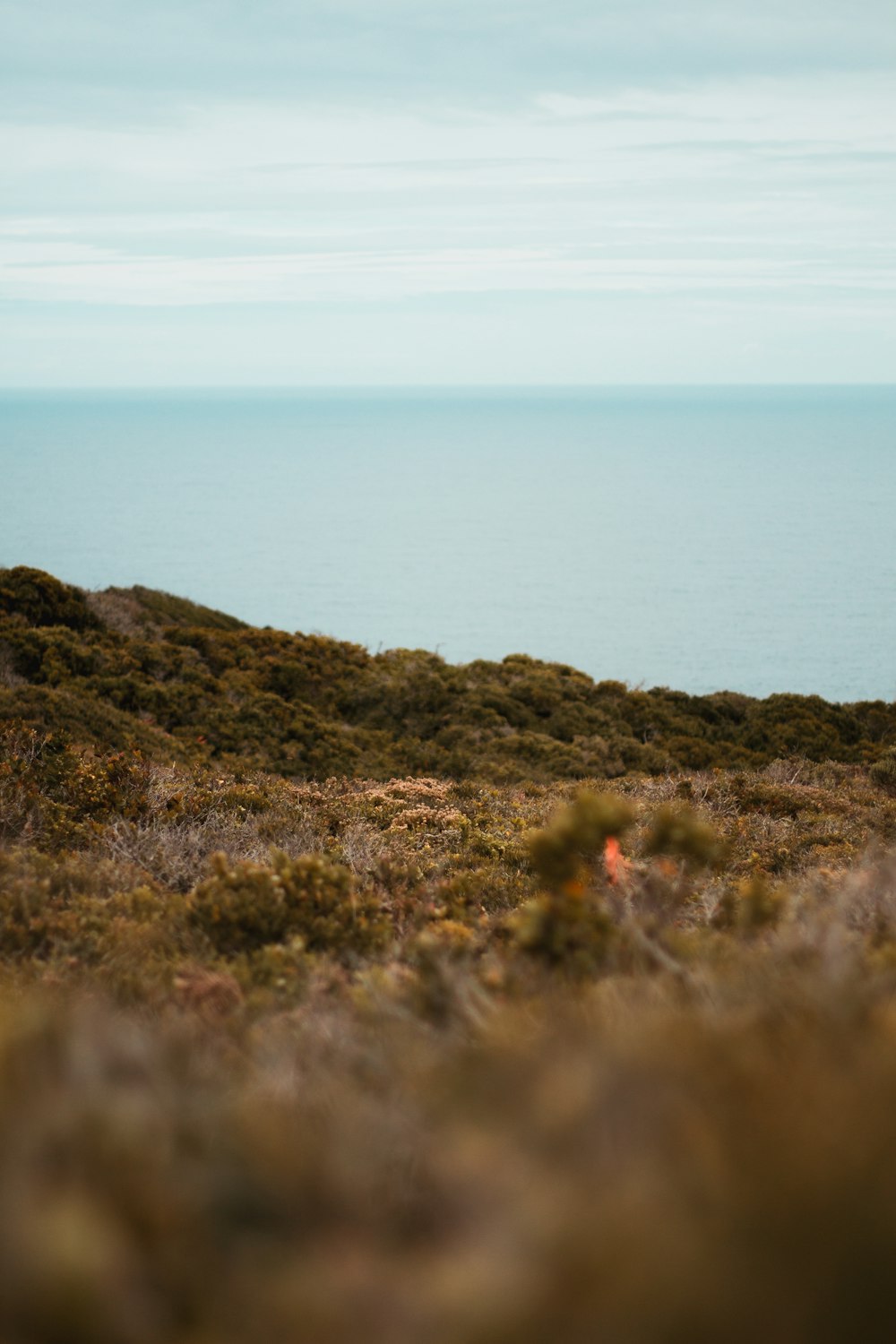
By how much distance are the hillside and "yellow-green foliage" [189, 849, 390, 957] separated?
1022cm

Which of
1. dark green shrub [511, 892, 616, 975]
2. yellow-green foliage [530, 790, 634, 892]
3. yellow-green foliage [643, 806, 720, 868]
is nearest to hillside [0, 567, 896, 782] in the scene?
yellow-green foliage [643, 806, 720, 868]

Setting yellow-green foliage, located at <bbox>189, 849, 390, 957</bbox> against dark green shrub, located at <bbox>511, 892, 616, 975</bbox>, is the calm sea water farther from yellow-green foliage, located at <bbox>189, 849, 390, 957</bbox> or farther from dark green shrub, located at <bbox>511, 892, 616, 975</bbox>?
dark green shrub, located at <bbox>511, 892, 616, 975</bbox>

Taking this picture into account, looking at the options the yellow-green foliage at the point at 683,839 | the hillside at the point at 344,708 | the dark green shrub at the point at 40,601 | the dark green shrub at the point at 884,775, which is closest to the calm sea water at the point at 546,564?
the hillside at the point at 344,708

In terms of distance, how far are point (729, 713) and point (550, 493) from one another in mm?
164870

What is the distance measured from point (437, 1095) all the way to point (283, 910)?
3319mm

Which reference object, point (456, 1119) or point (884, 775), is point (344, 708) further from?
point (456, 1119)

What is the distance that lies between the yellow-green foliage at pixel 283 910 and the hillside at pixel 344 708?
1022 centimetres

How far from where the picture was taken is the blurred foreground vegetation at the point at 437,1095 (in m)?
1.90

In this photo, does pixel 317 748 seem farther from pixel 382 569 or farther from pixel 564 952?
pixel 382 569

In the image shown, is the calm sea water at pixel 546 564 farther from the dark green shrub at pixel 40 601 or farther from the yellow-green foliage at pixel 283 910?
the yellow-green foliage at pixel 283 910

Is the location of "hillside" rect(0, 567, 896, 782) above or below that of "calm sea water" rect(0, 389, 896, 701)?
below

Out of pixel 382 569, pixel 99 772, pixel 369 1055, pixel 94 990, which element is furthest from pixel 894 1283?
pixel 382 569

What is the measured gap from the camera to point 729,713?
25.1m

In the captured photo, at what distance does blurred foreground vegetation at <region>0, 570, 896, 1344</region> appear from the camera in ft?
6.24
